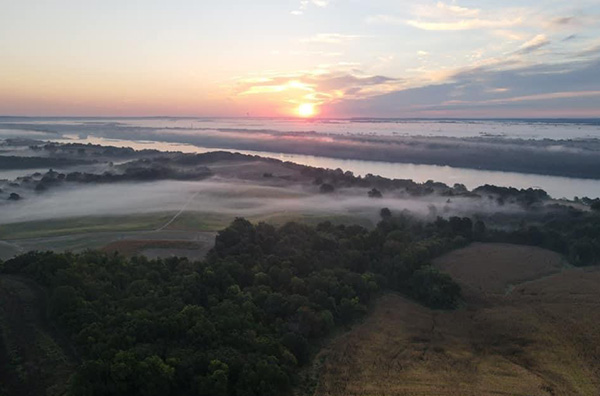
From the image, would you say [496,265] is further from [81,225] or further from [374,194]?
[81,225]

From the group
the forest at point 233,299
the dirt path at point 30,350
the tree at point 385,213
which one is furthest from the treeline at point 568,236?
the dirt path at point 30,350

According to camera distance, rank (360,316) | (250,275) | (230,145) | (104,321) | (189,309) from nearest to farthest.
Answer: (104,321) → (189,309) → (360,316) → (250,275) → (230,145)

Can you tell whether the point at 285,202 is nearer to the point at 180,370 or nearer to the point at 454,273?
the point at 454,273

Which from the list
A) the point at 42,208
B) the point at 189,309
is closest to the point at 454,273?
the point at 189,309

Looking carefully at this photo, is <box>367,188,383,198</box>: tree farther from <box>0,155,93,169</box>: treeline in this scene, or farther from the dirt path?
<box>0,155,93,169</box>: treeline

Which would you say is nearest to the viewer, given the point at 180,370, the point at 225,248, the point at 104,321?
the point at 180,370

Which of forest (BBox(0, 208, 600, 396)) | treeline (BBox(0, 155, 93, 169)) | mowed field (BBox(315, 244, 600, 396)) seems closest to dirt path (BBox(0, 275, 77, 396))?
forest (BBox(0, 208, 600, 396))
